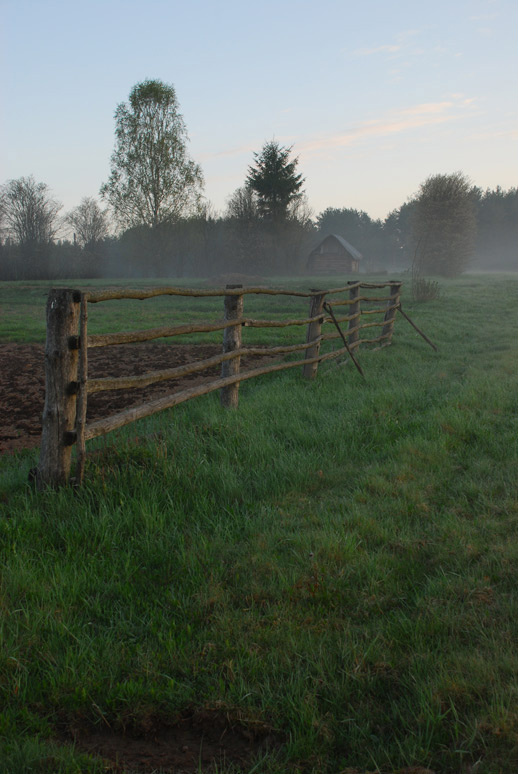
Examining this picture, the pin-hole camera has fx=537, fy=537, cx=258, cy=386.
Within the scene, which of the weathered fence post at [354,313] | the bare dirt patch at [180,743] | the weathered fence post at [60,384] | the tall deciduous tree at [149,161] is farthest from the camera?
the tall deciduous tree at [149,161]

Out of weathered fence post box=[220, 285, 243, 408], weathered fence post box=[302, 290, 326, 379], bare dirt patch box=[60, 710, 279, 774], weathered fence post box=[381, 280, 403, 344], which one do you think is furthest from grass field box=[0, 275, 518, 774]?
weathered fence post box=[381, 280, 403, 344]

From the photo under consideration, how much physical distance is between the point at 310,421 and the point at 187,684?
3602 mm

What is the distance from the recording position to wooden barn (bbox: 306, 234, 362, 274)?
5484 cm

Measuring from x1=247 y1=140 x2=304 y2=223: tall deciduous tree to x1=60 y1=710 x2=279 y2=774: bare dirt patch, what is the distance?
150 ft

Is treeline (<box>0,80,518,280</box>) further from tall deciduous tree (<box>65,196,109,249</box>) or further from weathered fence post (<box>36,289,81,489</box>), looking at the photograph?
weathered fence post (<box>36,289,81,489</box>)

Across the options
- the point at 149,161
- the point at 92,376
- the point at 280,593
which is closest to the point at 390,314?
the point at 92,376

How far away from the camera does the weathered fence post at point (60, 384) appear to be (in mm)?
3562

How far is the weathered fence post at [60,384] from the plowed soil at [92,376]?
1699 mm

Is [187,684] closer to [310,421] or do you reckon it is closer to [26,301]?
[310,421]

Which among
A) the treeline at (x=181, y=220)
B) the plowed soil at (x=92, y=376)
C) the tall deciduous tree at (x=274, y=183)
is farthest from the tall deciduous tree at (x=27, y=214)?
the plowed soil at (x=92, y=376)

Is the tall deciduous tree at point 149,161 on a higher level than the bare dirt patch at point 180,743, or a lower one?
higher

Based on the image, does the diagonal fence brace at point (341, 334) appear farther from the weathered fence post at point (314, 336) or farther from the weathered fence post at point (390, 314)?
Answer: the weathered fence post at point (390, 314)

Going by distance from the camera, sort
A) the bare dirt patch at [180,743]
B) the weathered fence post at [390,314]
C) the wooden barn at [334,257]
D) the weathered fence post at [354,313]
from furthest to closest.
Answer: the wooden barn at [334,257], the weathered fence post at [390,314], the weathered fence post at [354,313], the bare dirt patch at [180,743]

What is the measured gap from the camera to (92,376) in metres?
8.05
